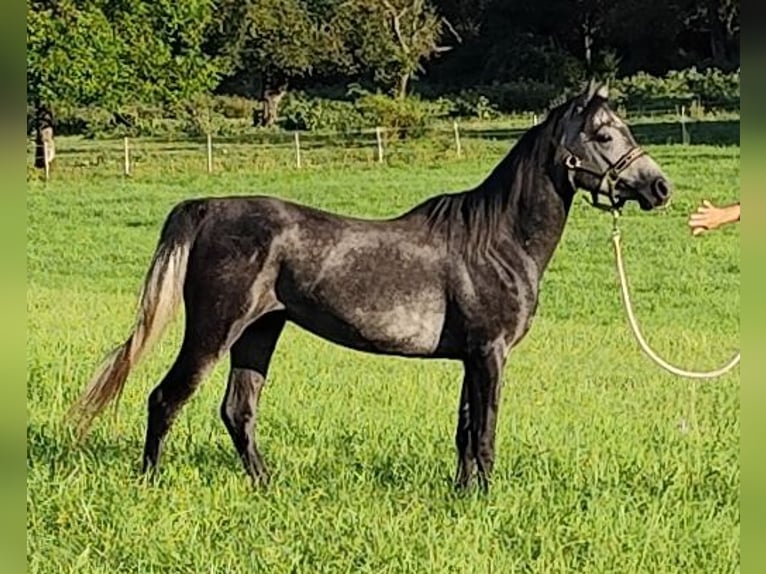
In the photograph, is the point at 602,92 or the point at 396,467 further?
the point at 396,467

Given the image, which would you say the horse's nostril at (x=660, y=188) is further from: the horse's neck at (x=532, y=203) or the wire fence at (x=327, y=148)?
the wire fence at (x=327, y=148)

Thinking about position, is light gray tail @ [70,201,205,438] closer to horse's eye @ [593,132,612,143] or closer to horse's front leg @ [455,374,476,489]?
horse's front leg @ [455,374,476,489]

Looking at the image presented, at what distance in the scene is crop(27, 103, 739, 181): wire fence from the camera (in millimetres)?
29906

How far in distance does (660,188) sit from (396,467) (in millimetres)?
1711

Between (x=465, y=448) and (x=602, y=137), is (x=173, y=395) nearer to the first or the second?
(x=465, y=448)

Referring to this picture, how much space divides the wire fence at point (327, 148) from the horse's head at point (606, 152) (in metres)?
23.3

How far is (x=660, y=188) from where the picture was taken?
5.11 meters

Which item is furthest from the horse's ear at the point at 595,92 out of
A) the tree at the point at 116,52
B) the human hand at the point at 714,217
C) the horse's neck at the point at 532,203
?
the tree at the point at 116,52

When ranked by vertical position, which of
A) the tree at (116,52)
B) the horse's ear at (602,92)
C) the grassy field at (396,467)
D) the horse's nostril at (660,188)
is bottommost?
the grassy field at (396,467)

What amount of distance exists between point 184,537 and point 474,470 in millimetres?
1383

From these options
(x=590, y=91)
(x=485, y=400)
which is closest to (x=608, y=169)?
(x=590, y=91)

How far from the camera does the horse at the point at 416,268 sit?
5.18 metres

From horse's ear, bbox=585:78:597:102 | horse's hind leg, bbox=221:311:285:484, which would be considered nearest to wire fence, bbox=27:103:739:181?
horse's hind leg, bbox=221:311:285:484

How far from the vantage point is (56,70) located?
33.3 metres
